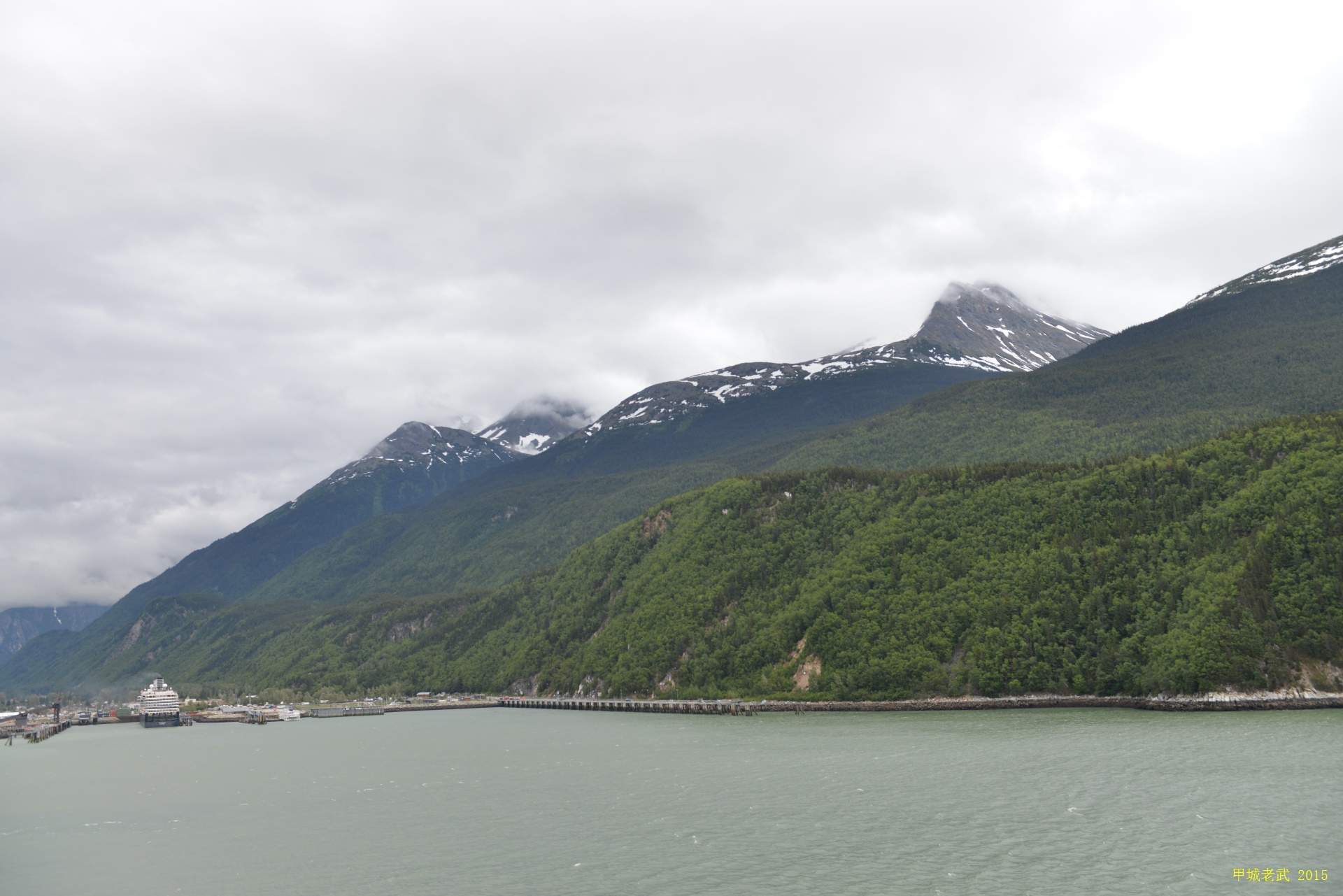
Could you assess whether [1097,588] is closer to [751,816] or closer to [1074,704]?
[1074,704]

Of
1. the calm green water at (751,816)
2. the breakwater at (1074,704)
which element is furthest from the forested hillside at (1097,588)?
the calm green water at (751,816)

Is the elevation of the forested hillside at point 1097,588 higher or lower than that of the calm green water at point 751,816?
higher

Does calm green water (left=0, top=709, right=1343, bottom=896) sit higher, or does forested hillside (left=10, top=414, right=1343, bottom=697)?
forested hillside (left=10, top=414, right=1343, bottom=697)

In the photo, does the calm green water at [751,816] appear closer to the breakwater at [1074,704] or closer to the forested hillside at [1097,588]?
the breakwater at [1074,704]

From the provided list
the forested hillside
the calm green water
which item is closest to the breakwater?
the forested hillside

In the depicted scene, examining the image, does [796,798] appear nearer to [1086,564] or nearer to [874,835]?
[874,835]

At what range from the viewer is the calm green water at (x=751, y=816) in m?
55.4

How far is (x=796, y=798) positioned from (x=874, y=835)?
14835 millimetres

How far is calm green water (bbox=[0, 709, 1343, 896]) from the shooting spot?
55406 mm

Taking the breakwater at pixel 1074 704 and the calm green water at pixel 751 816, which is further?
the breakwater at pixel 1074 704

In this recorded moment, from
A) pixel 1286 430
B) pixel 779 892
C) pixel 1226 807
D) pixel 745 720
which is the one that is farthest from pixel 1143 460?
pixel 779 892

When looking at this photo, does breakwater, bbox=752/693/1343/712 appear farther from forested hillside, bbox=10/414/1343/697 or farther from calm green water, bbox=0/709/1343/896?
calm green water, bbox=0/709/1343/896

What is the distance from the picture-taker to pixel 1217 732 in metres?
101

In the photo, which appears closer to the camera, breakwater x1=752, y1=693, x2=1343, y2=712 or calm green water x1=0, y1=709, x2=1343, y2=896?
calm green water x1=0, y1=709, x2=1343, y2=896
